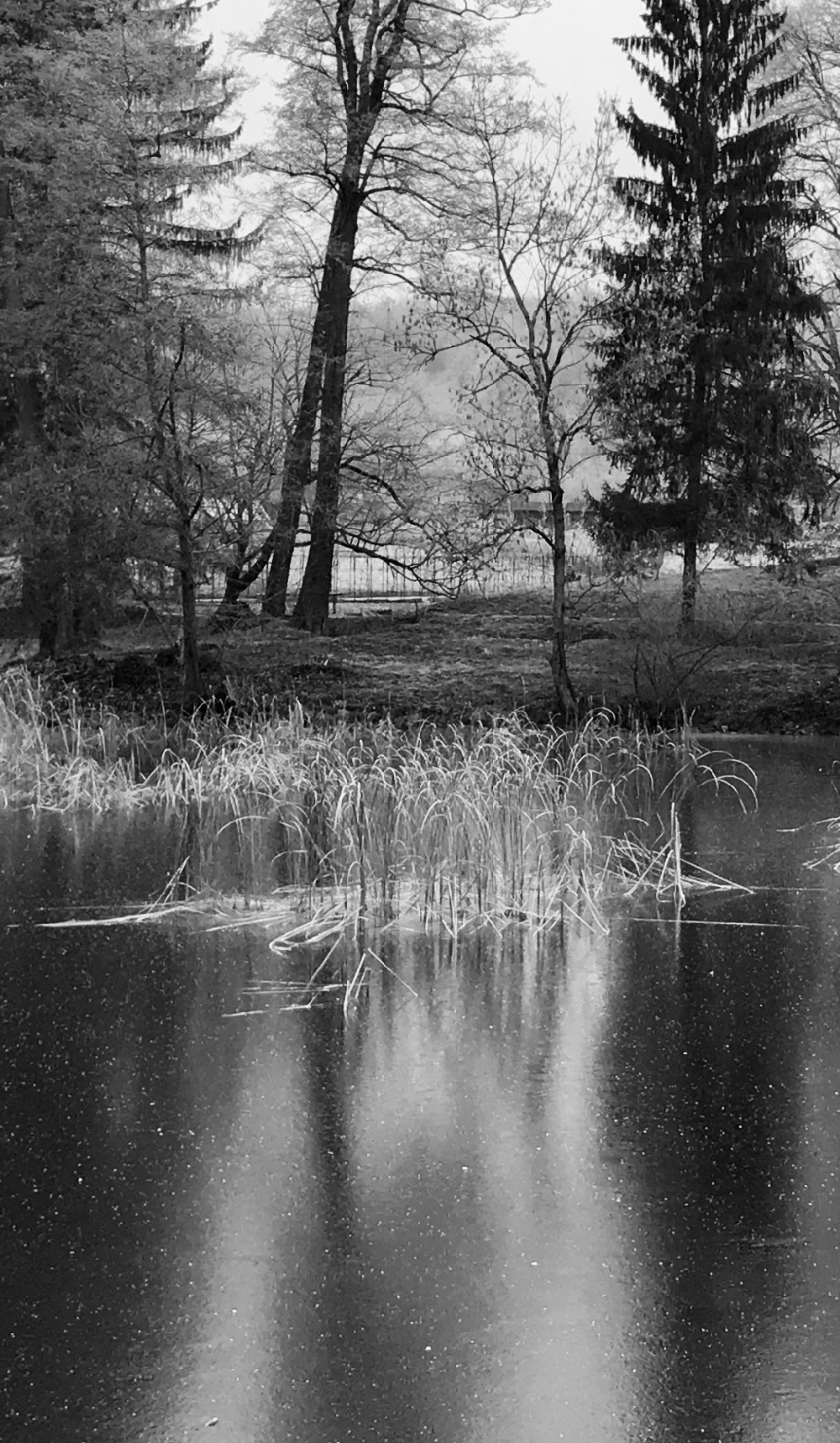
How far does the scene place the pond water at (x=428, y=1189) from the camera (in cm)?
284

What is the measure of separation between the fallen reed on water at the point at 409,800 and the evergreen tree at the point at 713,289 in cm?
545

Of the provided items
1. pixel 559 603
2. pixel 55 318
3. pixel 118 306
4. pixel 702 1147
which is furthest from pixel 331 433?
pixel 702 1147

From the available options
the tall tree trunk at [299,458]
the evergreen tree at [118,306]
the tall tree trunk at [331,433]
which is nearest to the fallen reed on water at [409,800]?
the evergreen tree at [118,306]

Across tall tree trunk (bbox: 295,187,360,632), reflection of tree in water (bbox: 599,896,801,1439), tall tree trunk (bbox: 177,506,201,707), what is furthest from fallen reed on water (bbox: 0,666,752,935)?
tall tree trunk (bbox: 295,187,360,632)

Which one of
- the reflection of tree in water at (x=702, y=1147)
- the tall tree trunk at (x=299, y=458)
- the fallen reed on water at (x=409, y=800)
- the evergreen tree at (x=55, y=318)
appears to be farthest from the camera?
the tall tree trunk at (x=299, y=458)

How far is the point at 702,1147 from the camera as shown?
3.94m

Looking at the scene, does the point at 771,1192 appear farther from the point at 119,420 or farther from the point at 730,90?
the point at 730,90

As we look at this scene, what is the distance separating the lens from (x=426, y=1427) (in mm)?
2730

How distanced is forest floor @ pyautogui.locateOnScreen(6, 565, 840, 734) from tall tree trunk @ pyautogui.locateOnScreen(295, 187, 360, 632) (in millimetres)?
628

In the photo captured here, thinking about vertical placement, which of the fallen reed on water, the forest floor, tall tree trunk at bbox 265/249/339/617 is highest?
tall tree trunk at bbox 265/249/339/617

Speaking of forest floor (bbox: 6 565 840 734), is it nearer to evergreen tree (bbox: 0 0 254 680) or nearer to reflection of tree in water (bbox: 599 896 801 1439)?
evergreen tree (bbox: 0 0 254 680)

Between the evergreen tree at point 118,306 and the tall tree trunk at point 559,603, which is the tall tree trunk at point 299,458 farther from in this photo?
the tall tree trunk at point 559,603

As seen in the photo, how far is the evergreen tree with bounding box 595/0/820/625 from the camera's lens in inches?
629

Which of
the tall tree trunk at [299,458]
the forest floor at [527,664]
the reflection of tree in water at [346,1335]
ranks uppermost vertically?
the tall tree trunk at [299,458]
